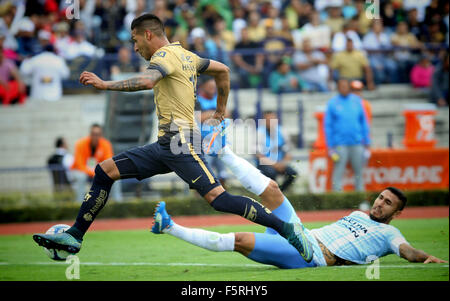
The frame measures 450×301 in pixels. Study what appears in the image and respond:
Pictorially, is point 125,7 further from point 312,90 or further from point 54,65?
point 312,90

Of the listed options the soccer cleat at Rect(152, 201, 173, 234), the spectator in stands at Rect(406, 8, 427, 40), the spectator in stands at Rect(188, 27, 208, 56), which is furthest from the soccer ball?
the spectator in stands at Rect(406, 8, 427, 40)

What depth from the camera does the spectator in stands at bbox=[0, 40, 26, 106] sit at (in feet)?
52.4

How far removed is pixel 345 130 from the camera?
42.2 feet

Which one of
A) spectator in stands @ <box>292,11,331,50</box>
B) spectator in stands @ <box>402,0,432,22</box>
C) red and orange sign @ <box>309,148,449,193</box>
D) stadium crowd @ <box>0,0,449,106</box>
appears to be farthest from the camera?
spectator in stands @ <box>402,0,432,22</box>

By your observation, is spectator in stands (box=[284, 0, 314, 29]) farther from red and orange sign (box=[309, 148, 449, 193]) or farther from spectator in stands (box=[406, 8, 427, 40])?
red and orange sign (box=[309, 148, 449, 193])

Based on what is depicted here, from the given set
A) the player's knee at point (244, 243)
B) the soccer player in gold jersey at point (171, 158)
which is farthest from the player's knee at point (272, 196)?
the player's knee at point (244, 243)

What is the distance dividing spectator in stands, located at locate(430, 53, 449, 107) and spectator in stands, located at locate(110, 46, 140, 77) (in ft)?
23.3

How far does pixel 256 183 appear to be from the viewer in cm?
677

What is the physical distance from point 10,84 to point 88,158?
182 inches

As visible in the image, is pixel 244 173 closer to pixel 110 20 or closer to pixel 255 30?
pixel 255 30

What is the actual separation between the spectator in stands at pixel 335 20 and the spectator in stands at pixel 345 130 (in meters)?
4.45

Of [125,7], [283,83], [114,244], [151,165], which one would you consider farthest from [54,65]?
[151,165]

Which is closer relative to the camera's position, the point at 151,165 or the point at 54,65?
the point at 151,165

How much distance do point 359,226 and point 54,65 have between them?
36.5 ft
